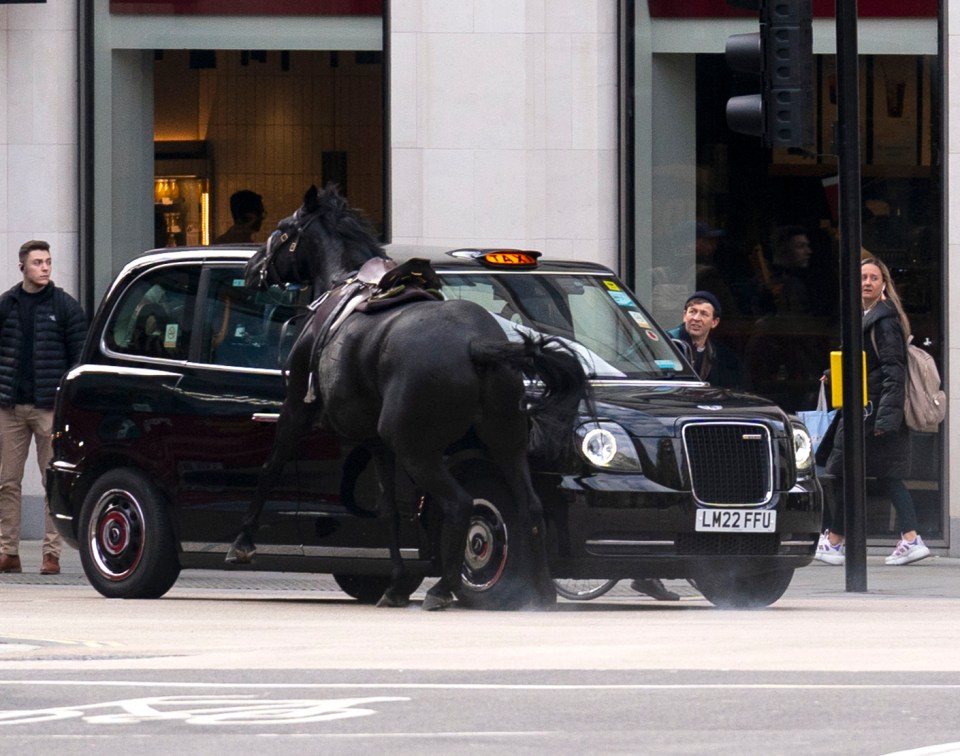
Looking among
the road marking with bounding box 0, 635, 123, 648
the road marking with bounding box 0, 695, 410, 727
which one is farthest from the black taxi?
the road marking with bounding box 0, 695, 410, 727

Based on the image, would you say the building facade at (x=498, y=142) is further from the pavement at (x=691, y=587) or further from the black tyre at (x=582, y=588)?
the black tyre at (x=582, y=588)

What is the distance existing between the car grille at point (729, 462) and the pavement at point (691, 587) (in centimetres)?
172

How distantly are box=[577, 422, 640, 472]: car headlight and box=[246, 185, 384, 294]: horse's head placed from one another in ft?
5.47

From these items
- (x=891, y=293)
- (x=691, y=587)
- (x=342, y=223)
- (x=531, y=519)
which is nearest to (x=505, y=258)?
(x=342, y=223)

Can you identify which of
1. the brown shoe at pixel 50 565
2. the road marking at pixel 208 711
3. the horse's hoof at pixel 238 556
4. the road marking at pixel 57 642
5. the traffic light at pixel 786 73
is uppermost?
the traffic light at pixel 786 73

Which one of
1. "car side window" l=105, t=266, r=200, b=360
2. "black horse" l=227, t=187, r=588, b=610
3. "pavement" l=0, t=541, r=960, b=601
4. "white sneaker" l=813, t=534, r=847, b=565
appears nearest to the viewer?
"black horse" l=227, t=187, r=588, b=610

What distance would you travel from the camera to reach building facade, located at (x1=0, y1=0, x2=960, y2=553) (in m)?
17.4

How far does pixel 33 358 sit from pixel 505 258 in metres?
3.96

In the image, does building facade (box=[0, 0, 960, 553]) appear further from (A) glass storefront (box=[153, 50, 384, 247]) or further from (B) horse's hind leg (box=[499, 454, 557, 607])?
(B) horse's hind leg (box=[499, 454, 557, 607])

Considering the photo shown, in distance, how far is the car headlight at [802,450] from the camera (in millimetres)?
11969

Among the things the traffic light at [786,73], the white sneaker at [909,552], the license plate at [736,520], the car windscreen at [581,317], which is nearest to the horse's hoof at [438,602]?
the license plate at [736,520]

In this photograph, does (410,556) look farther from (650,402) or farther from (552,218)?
(552,218)

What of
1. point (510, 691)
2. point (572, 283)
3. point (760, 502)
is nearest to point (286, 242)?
point (572, 283)

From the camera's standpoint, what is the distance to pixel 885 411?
622 inches
